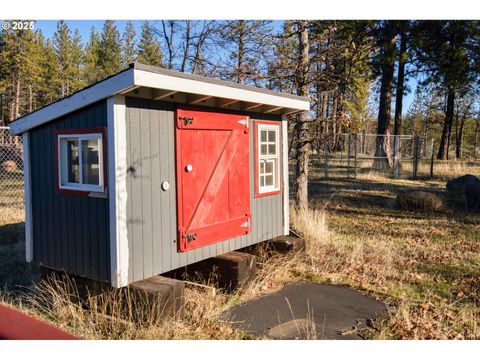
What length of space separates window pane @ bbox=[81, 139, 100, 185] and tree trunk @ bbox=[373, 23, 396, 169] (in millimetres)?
14733

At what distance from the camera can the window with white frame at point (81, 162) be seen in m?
4.88

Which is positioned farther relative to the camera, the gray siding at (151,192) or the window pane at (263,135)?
the window pane at (263,135)

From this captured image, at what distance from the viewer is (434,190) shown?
15.3 metres

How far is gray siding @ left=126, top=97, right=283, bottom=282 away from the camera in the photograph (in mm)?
4848

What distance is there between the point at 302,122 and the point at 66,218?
569 centimetres

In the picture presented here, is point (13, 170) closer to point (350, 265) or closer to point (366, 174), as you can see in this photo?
point (366, 174)

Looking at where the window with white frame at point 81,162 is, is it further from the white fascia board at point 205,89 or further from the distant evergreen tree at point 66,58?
the distant evergreen tree at point 66,58

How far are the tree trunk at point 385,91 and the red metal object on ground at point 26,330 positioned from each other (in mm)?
17388

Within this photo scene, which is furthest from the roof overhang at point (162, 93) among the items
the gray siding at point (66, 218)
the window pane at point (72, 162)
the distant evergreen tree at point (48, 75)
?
the distant evergreen tree at point (48, 75)

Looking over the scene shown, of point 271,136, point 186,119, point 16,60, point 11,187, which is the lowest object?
point 11,187

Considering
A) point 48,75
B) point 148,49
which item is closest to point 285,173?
point 148,49

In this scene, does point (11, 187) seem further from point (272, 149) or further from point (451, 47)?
point (451, 47)

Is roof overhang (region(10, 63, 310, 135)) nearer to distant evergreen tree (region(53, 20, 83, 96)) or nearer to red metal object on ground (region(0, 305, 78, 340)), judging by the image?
red metal object on ground (region(0, 305, 78, 340))

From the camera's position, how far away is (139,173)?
4.92 meters
